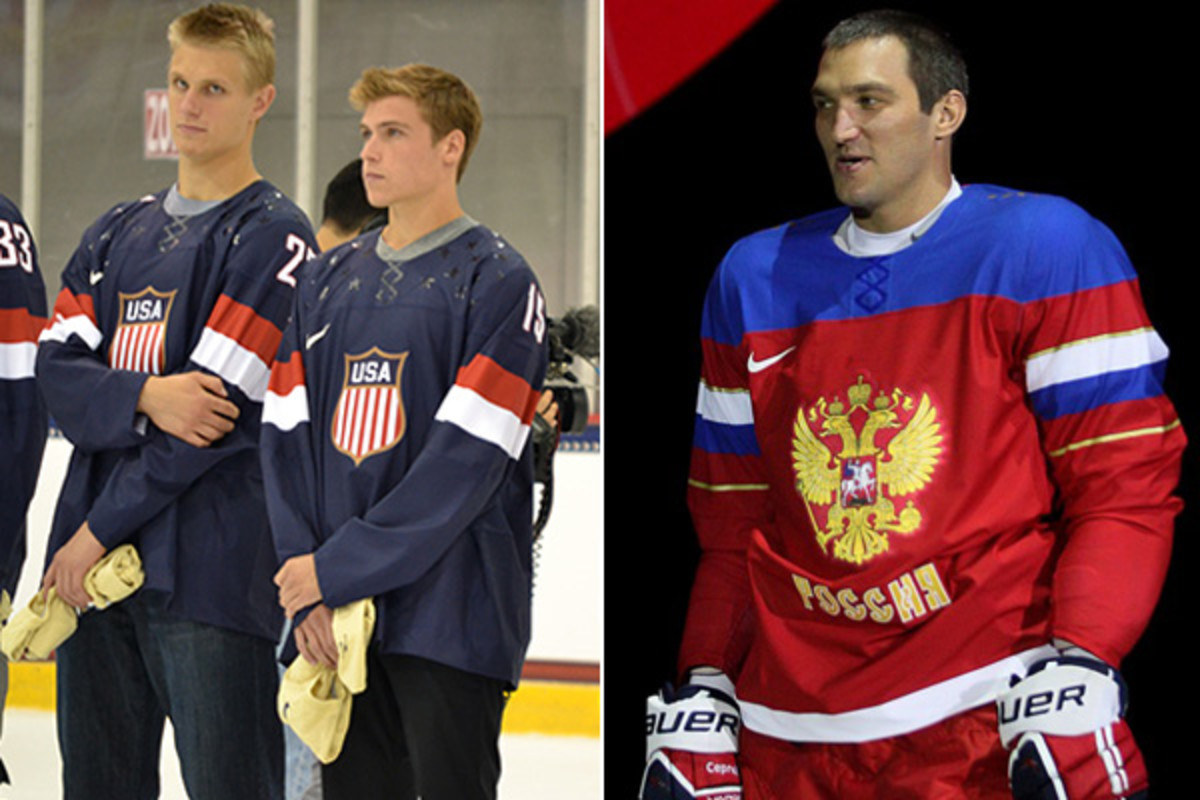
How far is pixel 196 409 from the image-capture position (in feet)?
8.22

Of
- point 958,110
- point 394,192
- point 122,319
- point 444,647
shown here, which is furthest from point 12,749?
point 958,110

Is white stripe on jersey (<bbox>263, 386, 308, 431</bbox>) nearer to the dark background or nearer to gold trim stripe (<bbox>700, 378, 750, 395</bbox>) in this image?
the dark background

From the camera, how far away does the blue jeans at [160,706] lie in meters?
2.50

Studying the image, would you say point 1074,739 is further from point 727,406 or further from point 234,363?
point 234,363

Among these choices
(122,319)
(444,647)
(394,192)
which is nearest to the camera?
(444,647)

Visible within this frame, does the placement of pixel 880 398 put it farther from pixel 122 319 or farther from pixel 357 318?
pixel 122 319

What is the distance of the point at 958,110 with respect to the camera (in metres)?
1.80

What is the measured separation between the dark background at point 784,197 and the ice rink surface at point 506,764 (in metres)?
0.42

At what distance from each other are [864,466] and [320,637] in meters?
0.96

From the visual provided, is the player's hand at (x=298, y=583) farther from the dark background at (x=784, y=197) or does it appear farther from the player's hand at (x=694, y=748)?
the player's hand at (x=694, y=748)

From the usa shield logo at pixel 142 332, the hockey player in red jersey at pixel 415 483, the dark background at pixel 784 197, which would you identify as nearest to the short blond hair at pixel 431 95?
the hockey player in red jersey at pixel 415 483

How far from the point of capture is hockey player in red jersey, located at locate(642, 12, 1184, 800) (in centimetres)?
160

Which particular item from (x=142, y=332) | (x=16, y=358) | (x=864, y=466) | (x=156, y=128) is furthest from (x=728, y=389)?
(x=16, y=358)

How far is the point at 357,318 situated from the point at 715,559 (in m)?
0.78
